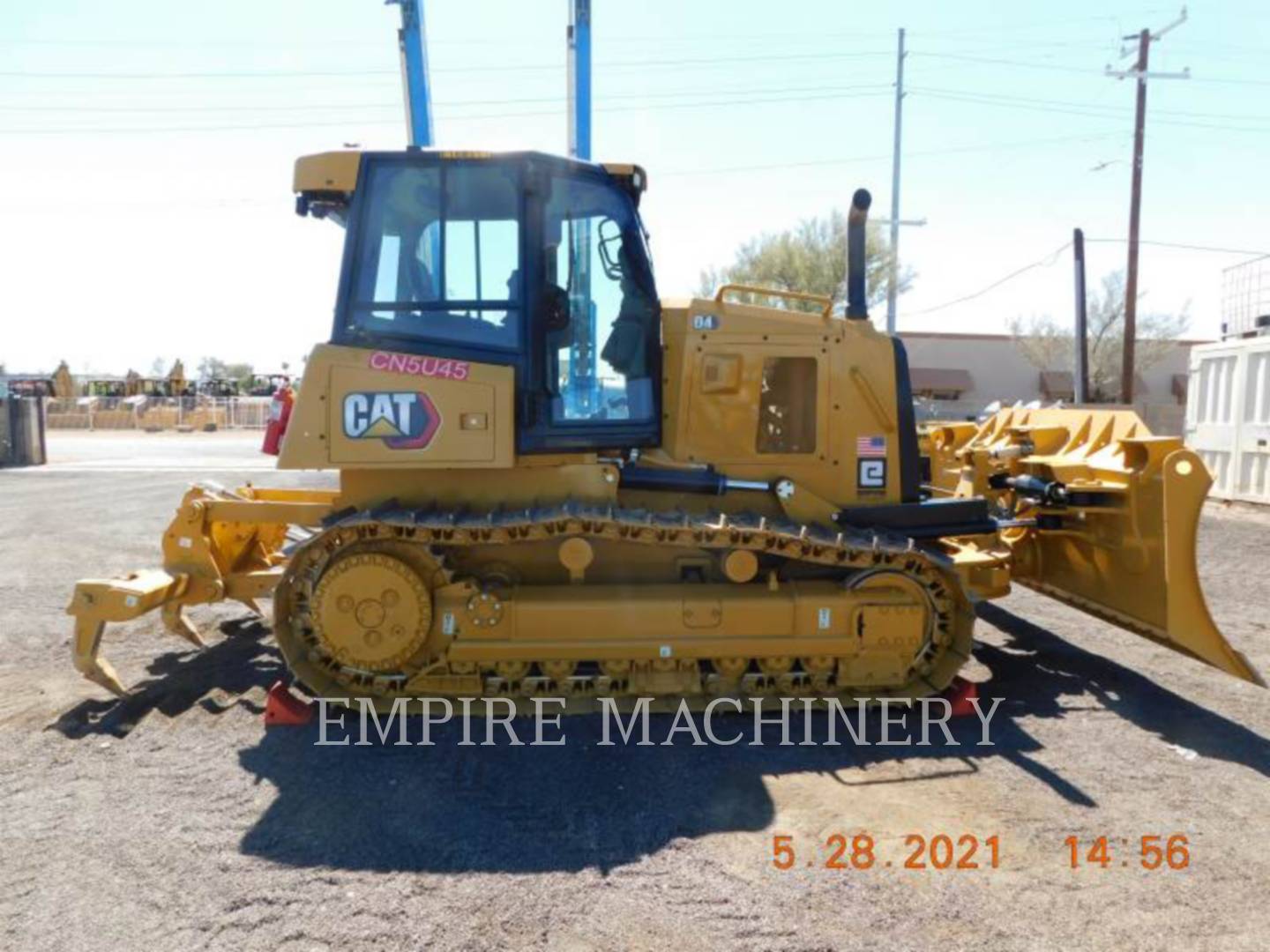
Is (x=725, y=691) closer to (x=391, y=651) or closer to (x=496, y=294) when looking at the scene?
(x=391, y=651)

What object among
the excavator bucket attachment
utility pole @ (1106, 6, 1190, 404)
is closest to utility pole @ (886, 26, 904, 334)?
utility pole @ (1106, 6, 1190, 404)

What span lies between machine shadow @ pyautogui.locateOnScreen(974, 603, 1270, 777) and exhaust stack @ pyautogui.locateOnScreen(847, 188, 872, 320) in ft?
8.54

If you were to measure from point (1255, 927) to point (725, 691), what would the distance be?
2.61m

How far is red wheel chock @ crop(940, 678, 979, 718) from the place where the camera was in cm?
512

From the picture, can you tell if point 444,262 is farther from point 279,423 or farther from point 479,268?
point 279,423

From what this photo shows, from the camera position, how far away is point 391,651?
4.88 m

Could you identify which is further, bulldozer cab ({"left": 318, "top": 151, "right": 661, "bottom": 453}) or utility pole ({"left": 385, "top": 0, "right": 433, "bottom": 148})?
utility pole ({"left": 385, "top": 0, "right": 433, "bottom": 148})

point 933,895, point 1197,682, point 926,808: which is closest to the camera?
point 933,895

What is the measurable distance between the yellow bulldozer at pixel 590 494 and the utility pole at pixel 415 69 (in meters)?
2.51

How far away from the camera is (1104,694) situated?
5.54 m

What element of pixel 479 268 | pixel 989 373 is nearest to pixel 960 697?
pixel 479 268

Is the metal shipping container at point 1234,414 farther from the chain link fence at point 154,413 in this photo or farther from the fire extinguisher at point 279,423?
the chain link fence at point 154,413

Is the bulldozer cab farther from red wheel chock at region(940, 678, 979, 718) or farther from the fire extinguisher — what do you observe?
the fire extinguisher

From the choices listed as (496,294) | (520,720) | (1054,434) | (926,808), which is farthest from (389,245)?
(1054,434)
